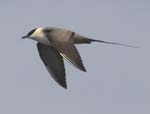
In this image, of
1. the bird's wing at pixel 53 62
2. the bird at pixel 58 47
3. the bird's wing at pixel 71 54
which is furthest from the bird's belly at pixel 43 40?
the bird's wing at pixel 71 54

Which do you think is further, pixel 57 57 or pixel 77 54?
pixel 57 57

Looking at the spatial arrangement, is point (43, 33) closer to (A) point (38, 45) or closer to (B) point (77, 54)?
(A) point (38, 45)

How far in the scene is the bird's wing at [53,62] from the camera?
16408mm

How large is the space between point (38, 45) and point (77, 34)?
1.68 metres

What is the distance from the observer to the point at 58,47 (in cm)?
1441

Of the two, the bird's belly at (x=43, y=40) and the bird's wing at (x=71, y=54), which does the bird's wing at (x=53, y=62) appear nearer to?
the bird's belly at (x=43, y=40)

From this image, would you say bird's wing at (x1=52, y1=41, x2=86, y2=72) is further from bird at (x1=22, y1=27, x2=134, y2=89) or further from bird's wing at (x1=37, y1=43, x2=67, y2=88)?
bird's wing at (x1=37, y1=43, x2=67, y2=88)

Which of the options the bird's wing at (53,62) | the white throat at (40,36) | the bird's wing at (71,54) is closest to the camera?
the bird's wing at (71,54)

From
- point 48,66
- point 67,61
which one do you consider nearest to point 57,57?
point 48,66

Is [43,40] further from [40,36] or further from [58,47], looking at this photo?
[58,47]

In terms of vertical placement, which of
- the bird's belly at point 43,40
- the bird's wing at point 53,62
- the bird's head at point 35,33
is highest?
the bird's head at point 35,33

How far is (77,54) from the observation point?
1395 cm

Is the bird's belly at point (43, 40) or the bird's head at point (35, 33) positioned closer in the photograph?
the bird's belly at point (43, 40)

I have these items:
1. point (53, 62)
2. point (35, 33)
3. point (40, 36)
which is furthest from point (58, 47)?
point (53, 62)
